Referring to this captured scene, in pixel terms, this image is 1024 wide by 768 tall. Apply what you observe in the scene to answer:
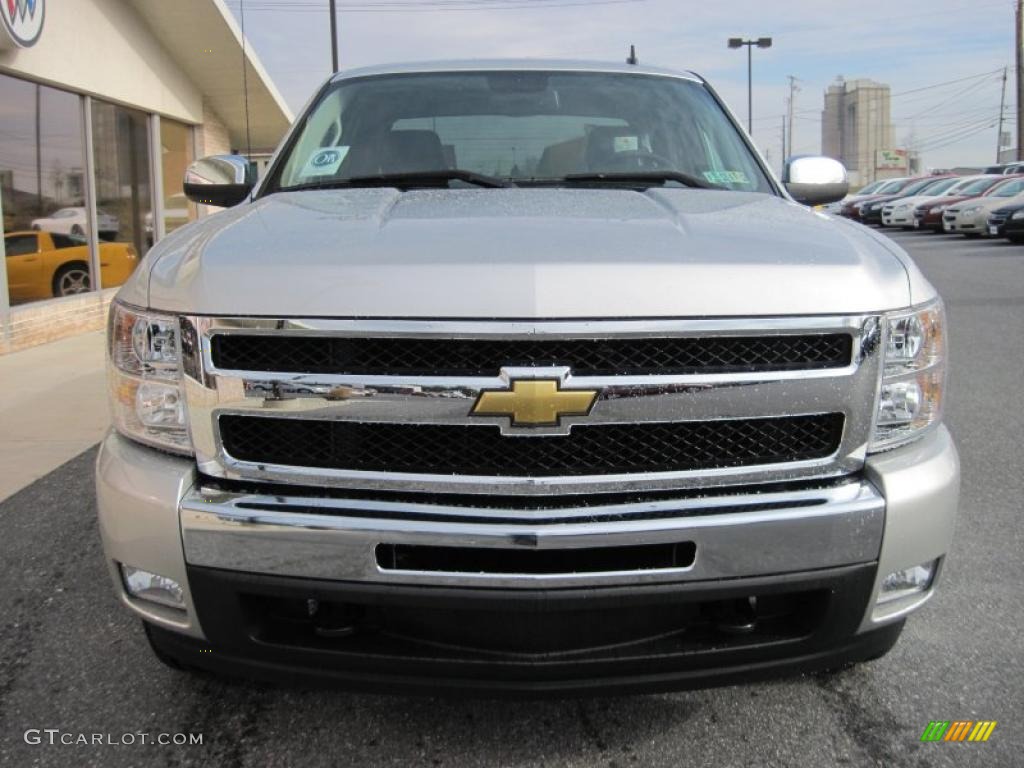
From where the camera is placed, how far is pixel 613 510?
2.05 m

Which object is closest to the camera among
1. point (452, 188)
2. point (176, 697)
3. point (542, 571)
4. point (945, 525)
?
point (542, 571)

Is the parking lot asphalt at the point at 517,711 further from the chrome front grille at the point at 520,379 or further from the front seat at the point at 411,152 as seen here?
the front seat at the point at 411,152

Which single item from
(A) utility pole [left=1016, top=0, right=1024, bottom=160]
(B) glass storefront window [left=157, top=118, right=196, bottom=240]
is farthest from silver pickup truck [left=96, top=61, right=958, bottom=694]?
(A) utility pole [left=1016, top=0, right=1024, bottom=160]

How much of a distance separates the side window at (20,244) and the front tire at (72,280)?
54cm

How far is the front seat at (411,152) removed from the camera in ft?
11.0

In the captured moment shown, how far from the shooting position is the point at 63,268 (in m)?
10.9

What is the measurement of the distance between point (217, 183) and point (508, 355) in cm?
211

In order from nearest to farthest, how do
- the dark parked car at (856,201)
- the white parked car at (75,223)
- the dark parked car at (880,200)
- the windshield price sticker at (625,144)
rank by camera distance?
the windshield price sticker at (625,144), the white parked car at (75,223), the dark parked car at (880,200), the dark parked car at (856,201)

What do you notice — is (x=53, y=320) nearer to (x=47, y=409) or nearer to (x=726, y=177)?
(x=47, y=409)

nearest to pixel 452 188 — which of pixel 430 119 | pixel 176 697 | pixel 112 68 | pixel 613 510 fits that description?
pixel 430 119

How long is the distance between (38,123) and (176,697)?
9.50 meters

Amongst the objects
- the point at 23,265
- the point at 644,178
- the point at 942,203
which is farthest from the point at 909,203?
the point at 644,178

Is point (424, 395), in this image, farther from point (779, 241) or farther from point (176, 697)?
point (176, 697)

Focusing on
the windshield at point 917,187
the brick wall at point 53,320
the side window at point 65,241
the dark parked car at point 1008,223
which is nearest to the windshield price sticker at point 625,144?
→ the brick wall at point 53,320
